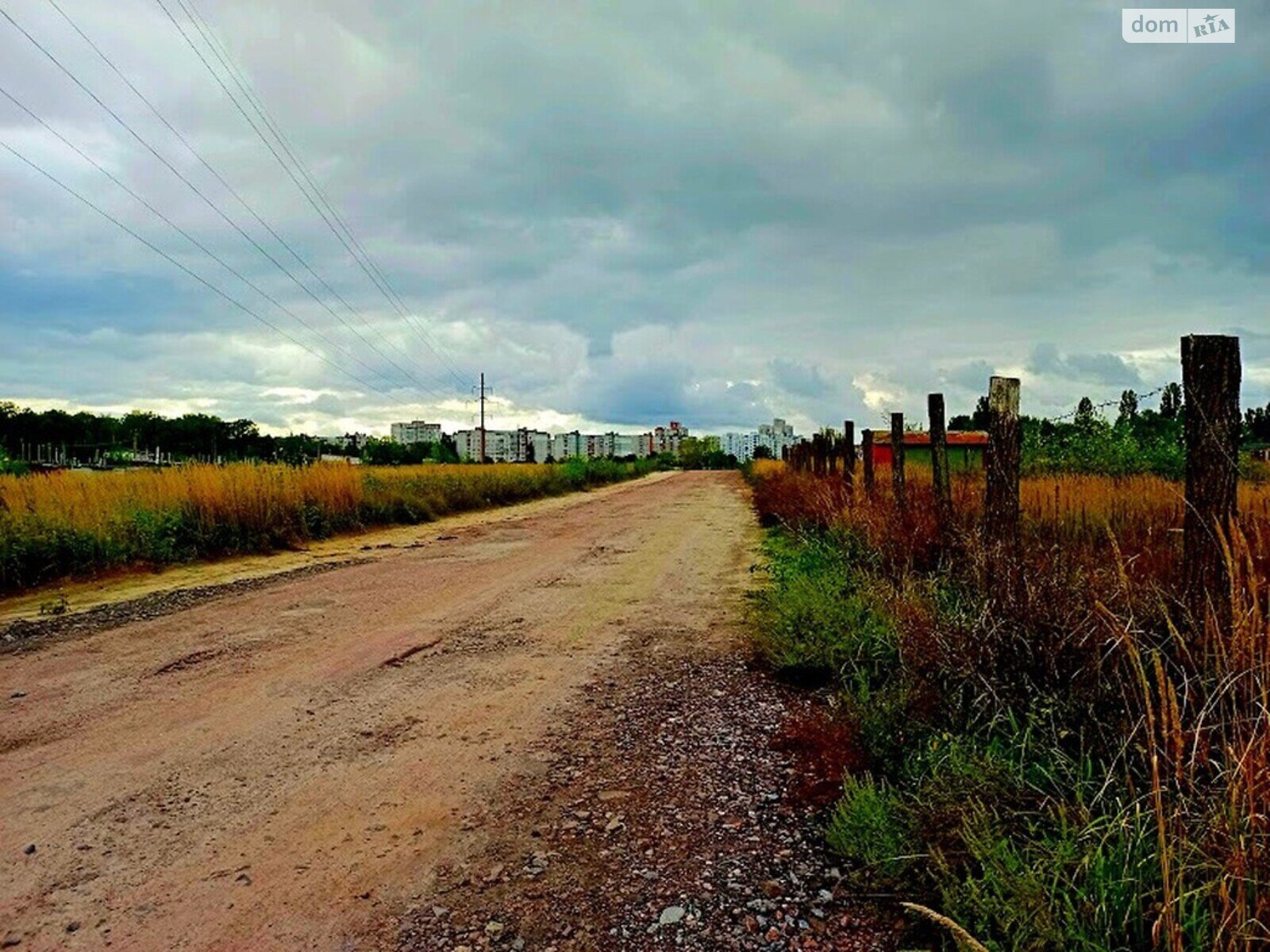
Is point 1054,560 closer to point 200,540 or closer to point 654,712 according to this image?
point 654,712

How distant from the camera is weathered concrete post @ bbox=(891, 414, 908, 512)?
8309mm

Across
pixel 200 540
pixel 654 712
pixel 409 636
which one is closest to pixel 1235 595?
pixel 654 712

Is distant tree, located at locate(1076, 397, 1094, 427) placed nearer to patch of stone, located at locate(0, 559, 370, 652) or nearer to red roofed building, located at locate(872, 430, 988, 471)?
red roofed building, located at locate(872, 430, 988, 471)

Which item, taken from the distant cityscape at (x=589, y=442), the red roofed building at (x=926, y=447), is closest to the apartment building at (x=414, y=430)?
the distant cityscape at (x=589, y=442)

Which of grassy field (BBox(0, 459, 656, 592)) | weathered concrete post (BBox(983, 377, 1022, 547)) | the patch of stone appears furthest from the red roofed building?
the patch of stone

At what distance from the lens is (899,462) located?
30.7ft

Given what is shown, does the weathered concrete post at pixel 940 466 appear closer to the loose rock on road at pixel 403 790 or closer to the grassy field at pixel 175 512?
the loose rock on road at pixel 403 790

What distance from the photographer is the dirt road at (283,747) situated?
3.01 metres

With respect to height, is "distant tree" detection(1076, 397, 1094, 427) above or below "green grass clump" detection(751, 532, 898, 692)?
above

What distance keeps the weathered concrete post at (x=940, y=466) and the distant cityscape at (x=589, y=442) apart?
292ft

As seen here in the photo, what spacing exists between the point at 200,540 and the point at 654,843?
449 inches

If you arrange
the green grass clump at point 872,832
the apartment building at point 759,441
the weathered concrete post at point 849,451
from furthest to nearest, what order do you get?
the apartment building at point 759,441
the weathered concrete post at point 849,451
the green grass clump at point 872,832

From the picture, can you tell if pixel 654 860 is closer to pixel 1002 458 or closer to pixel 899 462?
pixel 1002 458

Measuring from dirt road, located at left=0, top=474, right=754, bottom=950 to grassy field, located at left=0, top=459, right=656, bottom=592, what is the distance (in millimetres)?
3096
